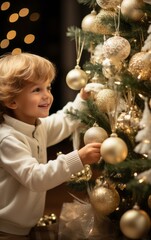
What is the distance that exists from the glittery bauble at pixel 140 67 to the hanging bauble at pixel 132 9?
122mm

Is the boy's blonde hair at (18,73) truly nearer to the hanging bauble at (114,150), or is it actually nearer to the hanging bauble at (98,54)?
the hanging bauble at (98,54)

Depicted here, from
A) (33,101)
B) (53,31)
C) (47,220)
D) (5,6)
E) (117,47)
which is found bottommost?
(47,220)

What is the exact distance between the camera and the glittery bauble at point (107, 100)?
1.24 metres

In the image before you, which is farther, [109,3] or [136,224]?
[109,3]

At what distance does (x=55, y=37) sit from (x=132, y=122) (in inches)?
69.0

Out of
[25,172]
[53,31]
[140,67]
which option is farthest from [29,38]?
[140,67]

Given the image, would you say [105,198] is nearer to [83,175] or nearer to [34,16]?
[83,175]

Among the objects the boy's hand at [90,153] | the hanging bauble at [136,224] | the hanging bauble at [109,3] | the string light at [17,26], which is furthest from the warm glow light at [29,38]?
the hanging bauble at [136,224]

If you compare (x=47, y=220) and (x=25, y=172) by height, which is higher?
(x=25, y=172)

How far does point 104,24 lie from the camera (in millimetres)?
1269

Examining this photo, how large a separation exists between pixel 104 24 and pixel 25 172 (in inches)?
19.9

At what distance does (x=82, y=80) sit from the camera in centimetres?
140

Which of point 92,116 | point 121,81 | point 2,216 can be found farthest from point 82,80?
point 2,216

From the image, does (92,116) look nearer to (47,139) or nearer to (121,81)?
(121,81)
